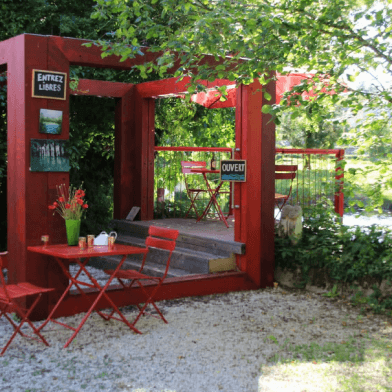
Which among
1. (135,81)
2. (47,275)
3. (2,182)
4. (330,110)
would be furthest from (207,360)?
(135,81)

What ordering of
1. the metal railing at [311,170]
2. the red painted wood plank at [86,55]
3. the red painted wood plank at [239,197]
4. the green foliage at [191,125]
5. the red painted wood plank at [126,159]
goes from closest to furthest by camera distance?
the red painted wood plank at [86,55], the red painted wood plank at [239,197], the metal railing at [311,170], the red painted wood plank at [126,159], the green foliage at [191,125]

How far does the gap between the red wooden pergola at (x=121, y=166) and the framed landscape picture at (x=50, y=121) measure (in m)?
0.05

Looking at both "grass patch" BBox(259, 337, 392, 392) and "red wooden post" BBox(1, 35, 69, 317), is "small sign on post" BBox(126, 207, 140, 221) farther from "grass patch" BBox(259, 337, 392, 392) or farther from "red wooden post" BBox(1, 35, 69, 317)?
"grass patch" BBox(259, 337, 392, 392)

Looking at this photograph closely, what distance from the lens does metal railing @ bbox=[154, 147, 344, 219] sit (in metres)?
9.57

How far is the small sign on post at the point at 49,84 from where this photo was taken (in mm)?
5727

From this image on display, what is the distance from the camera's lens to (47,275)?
5844 millimetres

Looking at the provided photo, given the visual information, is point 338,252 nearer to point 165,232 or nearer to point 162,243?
point 165,232

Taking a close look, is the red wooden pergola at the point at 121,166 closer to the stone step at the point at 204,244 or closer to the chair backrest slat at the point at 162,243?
the stone step at the point at 204,244

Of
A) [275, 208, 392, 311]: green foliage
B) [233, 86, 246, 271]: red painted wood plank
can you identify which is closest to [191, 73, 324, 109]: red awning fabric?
[233, 86, 246, 271]: red painted wood plank

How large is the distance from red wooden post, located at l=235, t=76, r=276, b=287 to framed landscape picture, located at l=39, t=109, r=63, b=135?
228 cm

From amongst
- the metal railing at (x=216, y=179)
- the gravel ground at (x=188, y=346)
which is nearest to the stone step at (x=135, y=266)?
the gravel ground at (x=188, y=346)

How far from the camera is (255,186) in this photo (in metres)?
7.22

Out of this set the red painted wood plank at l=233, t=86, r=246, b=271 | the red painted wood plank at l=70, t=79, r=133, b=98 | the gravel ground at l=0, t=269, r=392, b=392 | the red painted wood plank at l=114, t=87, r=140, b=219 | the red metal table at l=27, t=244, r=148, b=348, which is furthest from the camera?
the red painted wood plank at l=114, t=87, r=140, b=219

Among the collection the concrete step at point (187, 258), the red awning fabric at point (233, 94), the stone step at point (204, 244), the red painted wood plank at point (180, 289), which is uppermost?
the red awning fabric at point (233, 94)
